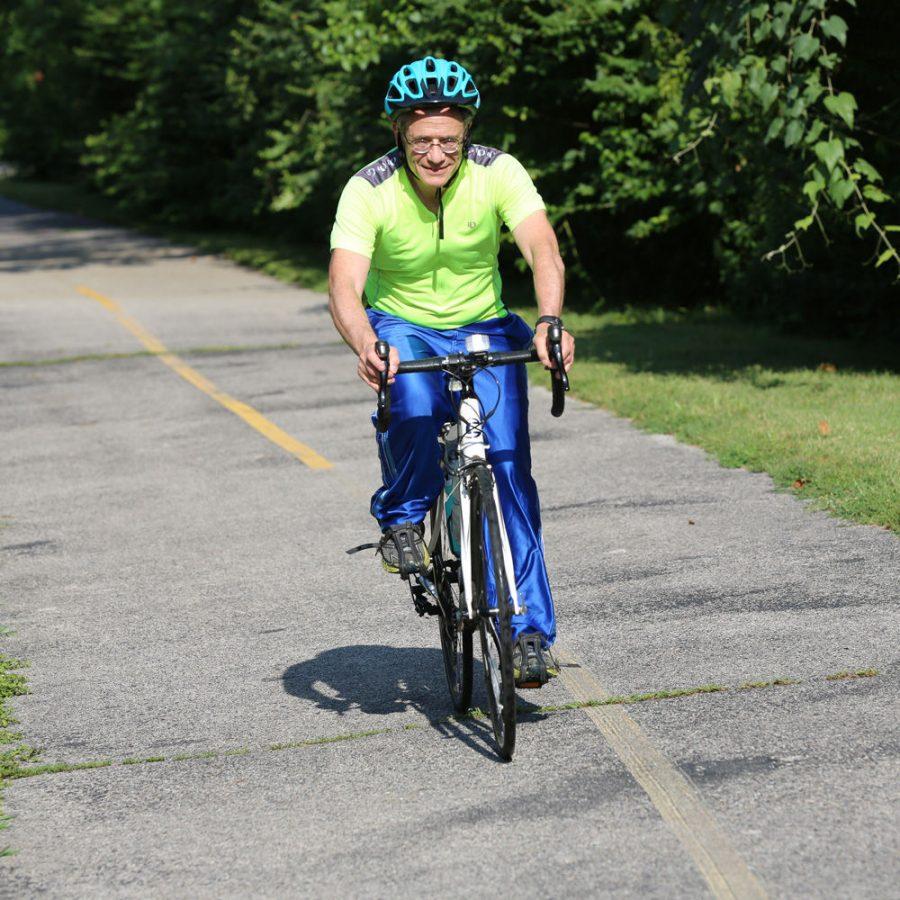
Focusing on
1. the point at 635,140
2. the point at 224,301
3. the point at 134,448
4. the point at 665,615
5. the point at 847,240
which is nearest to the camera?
the point at 665,615

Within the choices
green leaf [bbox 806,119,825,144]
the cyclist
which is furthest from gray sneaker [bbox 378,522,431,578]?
green leaf [bbox 806,119,825,144]

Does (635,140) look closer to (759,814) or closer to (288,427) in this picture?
(288,427)

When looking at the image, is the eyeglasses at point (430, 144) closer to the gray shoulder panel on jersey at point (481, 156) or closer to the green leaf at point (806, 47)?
the gray shoulder panel on jersey at point (481, 156)

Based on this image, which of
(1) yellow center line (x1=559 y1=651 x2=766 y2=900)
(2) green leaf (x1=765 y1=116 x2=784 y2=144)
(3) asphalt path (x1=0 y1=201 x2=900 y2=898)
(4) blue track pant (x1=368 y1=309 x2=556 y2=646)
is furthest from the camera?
(2) green leaf (x1=765 y1=116 x2=784 y2=144)

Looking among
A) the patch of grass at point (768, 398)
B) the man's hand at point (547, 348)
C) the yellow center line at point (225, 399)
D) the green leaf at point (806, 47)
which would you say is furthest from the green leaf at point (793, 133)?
the man's hand at point (547, 348)

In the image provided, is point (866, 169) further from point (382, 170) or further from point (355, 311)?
point (355, 311)

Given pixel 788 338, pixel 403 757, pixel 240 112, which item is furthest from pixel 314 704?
pixel 240 112

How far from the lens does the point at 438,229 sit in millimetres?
5152

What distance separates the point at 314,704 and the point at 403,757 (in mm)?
692

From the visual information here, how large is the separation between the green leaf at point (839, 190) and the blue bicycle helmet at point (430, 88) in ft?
19.8

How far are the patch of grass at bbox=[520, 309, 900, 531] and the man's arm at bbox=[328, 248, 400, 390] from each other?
341 centimetres

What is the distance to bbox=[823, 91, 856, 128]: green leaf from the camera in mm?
10477

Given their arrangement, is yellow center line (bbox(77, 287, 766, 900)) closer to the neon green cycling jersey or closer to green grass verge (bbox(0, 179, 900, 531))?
the neon green cycling jersey

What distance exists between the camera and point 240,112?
30.8 meters
